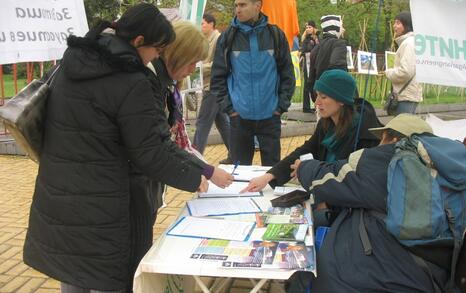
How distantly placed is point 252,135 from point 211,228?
2.03 meters

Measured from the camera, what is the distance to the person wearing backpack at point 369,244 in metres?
1.85

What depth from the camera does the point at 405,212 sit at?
72.4 inches

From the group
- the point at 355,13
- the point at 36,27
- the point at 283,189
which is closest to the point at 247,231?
the point at 283,189

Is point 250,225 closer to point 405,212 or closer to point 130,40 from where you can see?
point 405,212

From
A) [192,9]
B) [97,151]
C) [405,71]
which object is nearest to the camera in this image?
[97,151]

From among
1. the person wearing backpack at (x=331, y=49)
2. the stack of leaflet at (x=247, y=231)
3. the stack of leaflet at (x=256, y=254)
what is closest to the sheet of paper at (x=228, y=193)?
the stack of leaflet at (x=247, y=231)

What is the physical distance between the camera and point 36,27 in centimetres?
293

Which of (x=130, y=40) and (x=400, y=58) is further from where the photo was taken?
(x=400, y=58)

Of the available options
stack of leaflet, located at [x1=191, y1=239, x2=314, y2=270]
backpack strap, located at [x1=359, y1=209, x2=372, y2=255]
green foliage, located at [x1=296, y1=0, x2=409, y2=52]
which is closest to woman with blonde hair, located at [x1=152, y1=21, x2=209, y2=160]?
stack of leaflet, located at [x1=191, y1=239, x2=314, y2=270]

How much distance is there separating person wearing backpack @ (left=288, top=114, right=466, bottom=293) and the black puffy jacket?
687mm

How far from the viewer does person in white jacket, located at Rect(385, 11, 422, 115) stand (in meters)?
4.67

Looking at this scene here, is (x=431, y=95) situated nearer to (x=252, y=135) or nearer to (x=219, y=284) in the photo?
(x=252, y=135)

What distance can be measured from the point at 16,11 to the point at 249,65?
170cm

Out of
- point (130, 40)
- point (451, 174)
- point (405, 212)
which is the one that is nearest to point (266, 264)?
point (405, 212)
